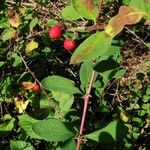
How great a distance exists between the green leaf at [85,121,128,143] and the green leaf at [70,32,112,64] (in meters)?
0.61

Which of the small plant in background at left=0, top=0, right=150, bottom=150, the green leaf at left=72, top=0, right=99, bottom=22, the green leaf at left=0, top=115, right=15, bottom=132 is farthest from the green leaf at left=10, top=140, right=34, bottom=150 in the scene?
the green leaf at left=72, top=0, right=99, bottom=22

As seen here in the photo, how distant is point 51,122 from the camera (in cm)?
111

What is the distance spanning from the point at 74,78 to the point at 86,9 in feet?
6.58

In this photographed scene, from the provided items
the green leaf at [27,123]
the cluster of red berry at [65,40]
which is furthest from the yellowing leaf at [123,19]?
the green leaf at [27,123]

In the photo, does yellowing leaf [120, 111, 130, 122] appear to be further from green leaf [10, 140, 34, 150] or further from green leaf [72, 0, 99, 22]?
green leaf [72, 0, 99, 22]

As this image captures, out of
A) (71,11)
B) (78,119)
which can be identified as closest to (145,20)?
(71,11)

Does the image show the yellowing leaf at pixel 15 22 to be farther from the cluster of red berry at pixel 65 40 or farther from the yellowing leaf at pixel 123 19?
the yellowing leaf at pixel 123 19

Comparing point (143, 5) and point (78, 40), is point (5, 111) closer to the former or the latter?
point (78, 40)

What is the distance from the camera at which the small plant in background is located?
0.65 metres

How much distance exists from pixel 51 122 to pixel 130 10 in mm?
654

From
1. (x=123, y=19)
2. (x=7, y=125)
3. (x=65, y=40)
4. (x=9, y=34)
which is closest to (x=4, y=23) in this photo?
(x=9, y=34)

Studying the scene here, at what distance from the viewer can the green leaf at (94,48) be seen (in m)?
0.55

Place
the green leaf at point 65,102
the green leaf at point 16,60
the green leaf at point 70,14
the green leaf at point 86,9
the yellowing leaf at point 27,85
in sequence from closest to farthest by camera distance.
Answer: the green leaf at point 86,9, the green leaf at point 70,14, the green leaf at point 65,102, the yellowing leaf at point 27,85, the green leaf at point 16,60

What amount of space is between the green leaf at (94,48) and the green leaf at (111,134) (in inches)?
23.9
